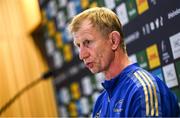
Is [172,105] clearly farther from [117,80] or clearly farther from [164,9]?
[164,9]

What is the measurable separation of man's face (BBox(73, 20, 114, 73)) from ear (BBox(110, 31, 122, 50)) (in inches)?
0.9

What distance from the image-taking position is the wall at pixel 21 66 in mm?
6129

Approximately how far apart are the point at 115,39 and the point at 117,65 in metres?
0.15

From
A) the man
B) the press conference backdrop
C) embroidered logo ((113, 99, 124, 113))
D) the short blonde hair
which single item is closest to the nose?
the man

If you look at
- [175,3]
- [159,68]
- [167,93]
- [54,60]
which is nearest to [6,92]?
[54,60]

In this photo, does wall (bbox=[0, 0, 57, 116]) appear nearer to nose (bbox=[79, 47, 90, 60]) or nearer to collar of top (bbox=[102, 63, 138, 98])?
nose (bbox=[79, 47, 90, 60])

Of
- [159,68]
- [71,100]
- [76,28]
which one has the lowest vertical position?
[71,100]

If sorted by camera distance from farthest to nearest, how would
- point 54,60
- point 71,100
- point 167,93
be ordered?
point 54,60 → point 71,100 → point 167,93

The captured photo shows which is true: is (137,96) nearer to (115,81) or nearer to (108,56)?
(115,81)

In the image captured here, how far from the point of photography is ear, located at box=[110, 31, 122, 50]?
2639mm

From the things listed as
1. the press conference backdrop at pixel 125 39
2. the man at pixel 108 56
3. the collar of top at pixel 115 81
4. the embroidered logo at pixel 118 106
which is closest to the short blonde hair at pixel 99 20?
the man at pixel 108 56

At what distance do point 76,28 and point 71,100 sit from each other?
2.94 meters

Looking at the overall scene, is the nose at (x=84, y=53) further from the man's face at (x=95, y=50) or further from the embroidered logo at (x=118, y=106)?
the embroidered logo at (x=118, y=106)

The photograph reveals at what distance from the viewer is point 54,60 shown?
589cm
